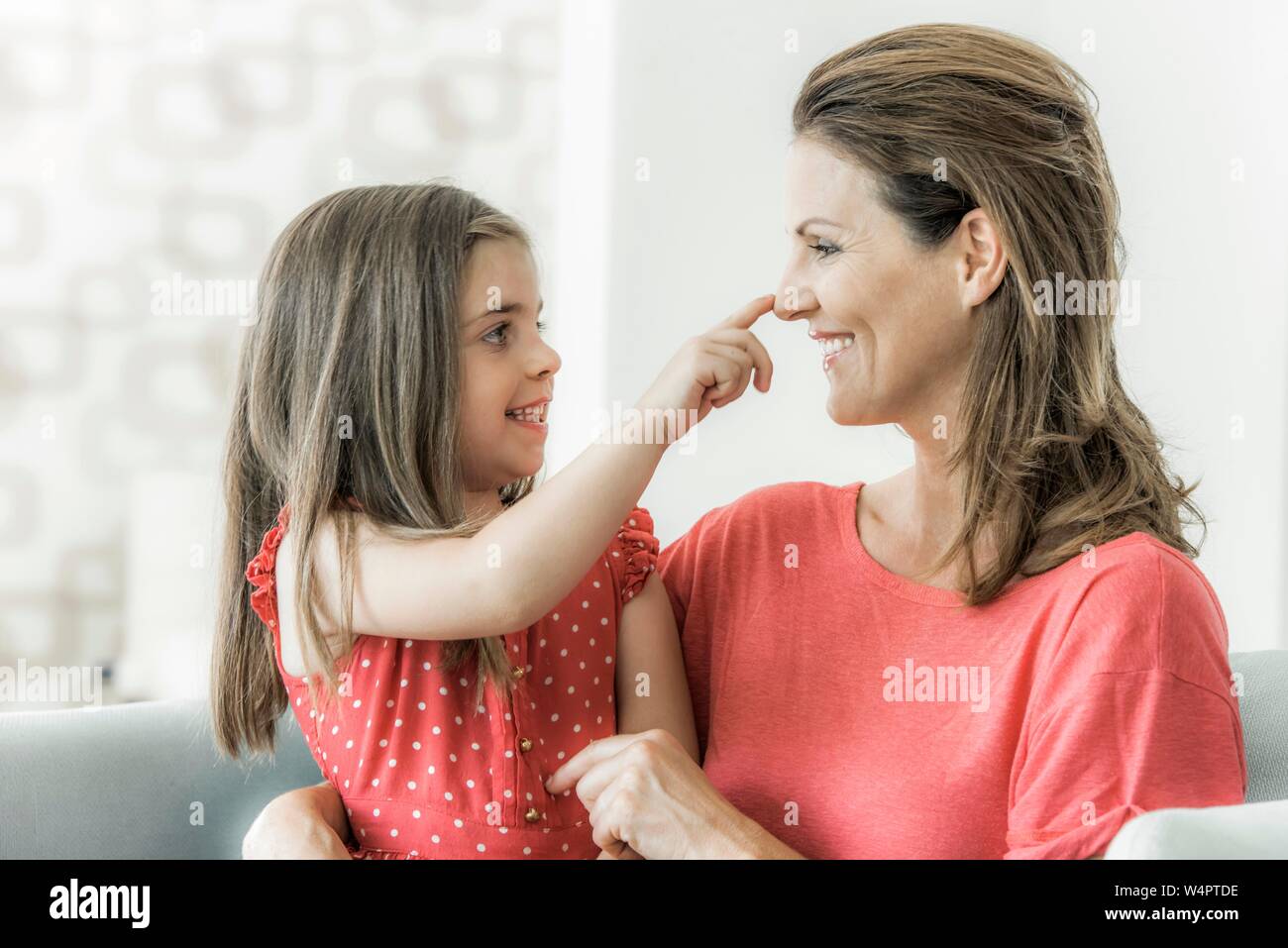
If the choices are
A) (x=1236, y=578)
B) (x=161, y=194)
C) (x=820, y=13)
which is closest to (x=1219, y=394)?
(x=1236, y=578)

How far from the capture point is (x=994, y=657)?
1.20m

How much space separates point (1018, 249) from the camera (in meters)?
1.25

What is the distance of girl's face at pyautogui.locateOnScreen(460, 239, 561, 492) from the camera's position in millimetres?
1329

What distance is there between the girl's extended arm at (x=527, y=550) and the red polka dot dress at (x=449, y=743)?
0.26 feet

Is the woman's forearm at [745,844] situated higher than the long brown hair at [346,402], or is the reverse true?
the long brown hair at [346,402]

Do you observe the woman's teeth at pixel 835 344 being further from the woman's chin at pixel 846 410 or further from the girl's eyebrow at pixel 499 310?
the girl's eyebrow at pixel 499 310

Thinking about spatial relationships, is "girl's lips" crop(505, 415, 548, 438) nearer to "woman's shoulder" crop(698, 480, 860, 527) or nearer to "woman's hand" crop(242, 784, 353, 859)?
"woman's shoulder" crop(698, 480, 860, 527)

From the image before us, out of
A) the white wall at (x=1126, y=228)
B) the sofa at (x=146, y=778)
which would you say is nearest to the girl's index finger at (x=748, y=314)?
the sofa at (x=146, y=778)

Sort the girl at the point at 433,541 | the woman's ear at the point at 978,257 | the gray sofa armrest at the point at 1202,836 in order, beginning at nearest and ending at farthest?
the gray sofa armrest at the point at 1202,836 < the girl at the point at 433,541 < the woman's ear at the point at 978,257

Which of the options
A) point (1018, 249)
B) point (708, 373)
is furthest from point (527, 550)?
point (1018, 249)

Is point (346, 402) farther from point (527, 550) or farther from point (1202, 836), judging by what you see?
point (1202, 836)

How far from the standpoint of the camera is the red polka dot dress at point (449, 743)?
1241 mm

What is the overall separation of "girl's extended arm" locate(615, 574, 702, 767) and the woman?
4 centimetres
